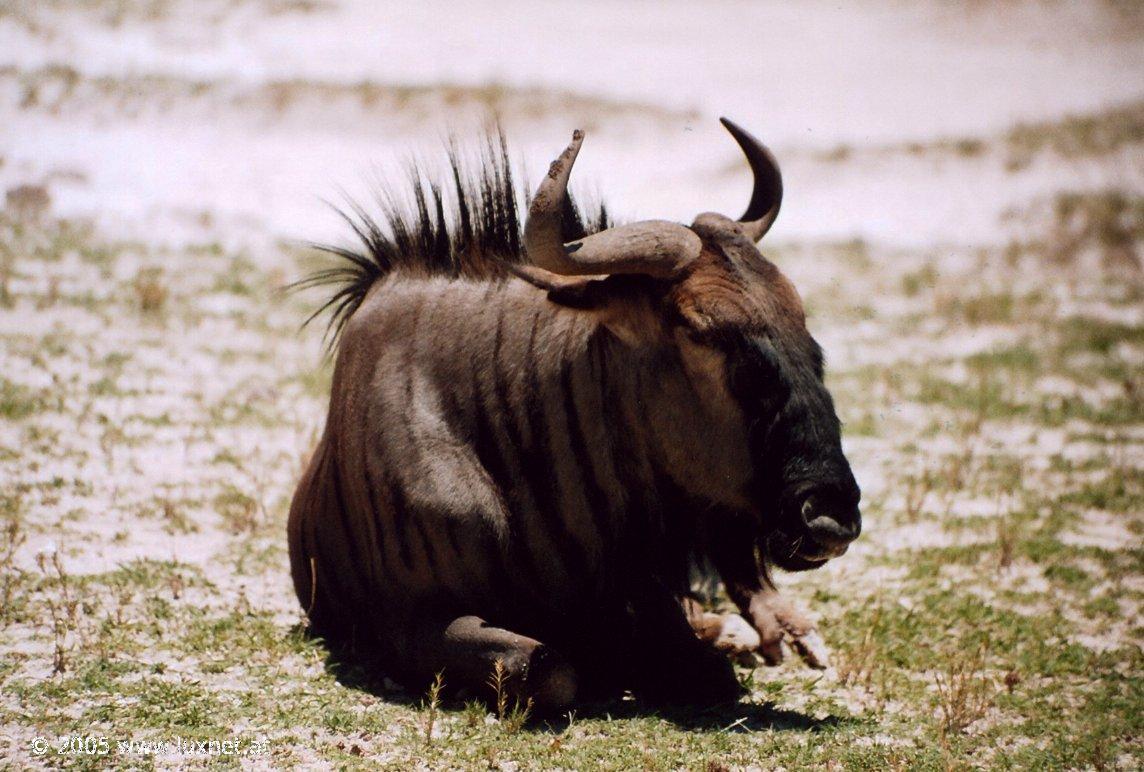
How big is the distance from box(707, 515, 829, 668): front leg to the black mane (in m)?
1.32

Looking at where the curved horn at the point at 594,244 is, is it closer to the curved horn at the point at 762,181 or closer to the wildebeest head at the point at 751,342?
the wildebeest head at the point at 751,342

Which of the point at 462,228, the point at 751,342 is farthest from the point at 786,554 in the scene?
the point at 462,228

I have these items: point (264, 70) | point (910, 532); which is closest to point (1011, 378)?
point (910, 532)

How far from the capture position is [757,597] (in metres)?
5.36

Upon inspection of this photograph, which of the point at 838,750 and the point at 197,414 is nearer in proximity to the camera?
Answer: the point at 838,750

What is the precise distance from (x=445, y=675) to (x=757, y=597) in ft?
4.93

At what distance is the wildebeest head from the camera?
13.6 feet

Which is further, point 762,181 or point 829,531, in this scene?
point 762,181

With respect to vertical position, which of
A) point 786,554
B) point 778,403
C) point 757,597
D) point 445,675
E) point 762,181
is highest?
point 762,181

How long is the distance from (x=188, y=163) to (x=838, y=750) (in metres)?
15.2

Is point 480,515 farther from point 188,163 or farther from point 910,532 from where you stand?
point 188,163

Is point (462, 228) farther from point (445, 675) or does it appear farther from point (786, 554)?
point (786, 554)

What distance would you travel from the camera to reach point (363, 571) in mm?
5059

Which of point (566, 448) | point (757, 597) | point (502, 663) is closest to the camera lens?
point (502, 663)
